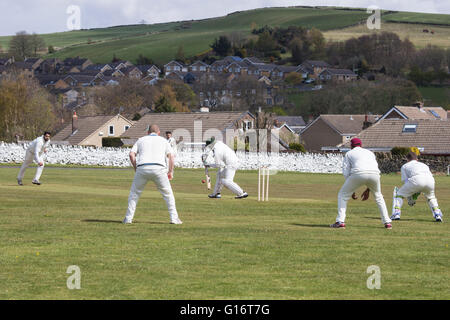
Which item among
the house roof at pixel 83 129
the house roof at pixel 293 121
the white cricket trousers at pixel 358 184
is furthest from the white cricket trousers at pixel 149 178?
the house roof at pixel 293 121

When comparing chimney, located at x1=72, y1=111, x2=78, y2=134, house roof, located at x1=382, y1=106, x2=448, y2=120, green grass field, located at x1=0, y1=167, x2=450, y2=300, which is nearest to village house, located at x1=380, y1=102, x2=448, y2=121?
house roof, located at x1=382, y1=106, x2=448, y2=120

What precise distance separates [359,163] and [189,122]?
7152cm

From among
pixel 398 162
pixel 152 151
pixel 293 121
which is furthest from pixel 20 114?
pixel 152 151

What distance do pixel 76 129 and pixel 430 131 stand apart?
1856 inches

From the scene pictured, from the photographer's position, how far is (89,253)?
1280 cm

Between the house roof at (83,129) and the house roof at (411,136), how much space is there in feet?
115

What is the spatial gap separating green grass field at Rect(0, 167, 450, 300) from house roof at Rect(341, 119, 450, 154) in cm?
5289

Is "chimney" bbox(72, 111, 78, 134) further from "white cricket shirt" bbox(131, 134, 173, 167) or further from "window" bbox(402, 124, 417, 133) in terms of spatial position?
"white cricket shirt" bbox(131, 134, 173, 167)

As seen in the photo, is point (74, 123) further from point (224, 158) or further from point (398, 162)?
point (224, 158)

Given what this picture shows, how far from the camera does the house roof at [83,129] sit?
99.2 metres

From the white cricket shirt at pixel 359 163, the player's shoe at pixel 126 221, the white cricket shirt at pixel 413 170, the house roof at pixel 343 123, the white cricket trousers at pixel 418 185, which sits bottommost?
the house roof at pixel 343 123

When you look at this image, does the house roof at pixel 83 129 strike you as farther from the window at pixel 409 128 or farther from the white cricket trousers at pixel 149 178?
the white cricket trousers at pixel 149 178

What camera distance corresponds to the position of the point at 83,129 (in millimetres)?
101125

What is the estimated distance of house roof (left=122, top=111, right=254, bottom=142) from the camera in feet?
286
